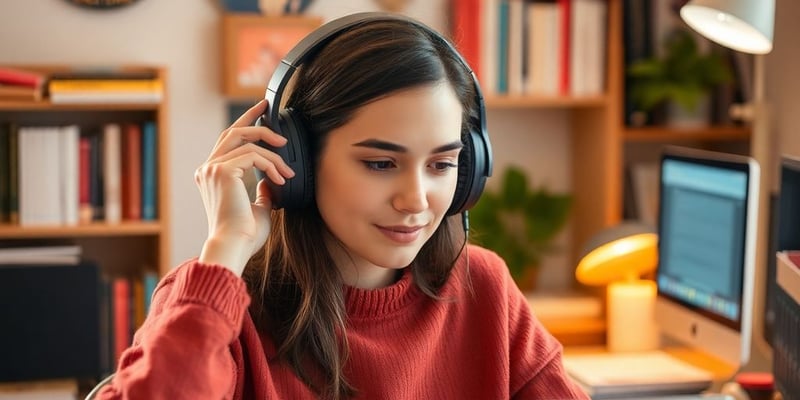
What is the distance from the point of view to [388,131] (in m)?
1.28

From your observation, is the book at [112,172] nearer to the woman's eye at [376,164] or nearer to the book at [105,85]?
the book at [105,85]

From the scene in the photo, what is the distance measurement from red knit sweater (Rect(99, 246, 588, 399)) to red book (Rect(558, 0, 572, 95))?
1528mm

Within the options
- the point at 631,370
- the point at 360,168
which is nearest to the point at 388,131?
the point at 360,168

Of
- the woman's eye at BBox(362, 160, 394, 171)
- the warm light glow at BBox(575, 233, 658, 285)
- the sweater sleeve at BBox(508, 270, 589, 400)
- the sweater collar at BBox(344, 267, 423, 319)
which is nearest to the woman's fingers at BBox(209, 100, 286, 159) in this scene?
the woman's eye at BBox(362, 160, 394, 171)

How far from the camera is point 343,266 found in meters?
1.45

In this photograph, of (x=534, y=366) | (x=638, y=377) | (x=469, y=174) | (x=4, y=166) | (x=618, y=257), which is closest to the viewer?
(x=469, y=174)

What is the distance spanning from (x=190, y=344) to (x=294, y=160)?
0.25 metres

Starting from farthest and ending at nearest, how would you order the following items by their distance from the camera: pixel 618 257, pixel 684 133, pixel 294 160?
pixel 684 133, pixel 618 257, pixel 294 160

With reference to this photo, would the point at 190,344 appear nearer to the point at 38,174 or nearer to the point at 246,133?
the point at 246,133

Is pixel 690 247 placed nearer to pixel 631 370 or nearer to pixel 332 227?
pixel 631 370

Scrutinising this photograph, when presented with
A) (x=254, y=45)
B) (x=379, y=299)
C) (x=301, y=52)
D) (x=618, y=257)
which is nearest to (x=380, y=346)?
(x=379, y=299)

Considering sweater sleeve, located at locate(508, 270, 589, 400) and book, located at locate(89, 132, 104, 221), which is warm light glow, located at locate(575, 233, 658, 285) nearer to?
sweater sleeve, located at locate(508, 270, 589, 400)

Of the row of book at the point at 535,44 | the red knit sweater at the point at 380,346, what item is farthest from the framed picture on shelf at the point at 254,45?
the red knit sweater at the point at 380,346

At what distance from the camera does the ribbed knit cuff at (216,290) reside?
4.06ft
